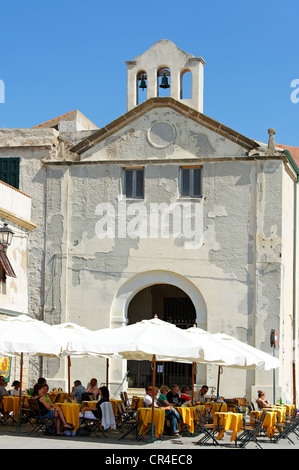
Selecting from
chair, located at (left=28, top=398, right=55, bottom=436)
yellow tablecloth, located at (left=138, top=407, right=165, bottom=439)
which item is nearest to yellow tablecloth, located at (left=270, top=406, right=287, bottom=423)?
yellow tablecloth, located at (left=138, top=407, right=165, bottom=439)

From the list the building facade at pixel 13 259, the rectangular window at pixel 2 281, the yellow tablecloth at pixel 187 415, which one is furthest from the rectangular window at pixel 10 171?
the yellow tablecloth at pixel 187 415

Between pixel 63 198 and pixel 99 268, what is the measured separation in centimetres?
277

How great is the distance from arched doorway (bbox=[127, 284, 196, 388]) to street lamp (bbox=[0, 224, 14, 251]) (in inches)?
304

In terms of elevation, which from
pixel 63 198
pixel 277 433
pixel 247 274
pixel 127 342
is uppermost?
pixel 63 198

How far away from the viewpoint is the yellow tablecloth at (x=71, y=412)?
57.6ft

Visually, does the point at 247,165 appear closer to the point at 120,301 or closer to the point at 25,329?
the point at 120,301

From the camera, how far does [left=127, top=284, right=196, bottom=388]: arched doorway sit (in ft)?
93.3

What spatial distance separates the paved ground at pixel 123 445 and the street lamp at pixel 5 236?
5.90m

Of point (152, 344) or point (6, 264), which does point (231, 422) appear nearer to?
point (152, 344)

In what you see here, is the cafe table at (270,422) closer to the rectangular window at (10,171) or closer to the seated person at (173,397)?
the seated person at (173,397)

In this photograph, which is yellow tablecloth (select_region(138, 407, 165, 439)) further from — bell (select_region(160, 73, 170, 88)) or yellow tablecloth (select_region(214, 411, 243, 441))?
bell (select_region(160, 73, 170, 88))
